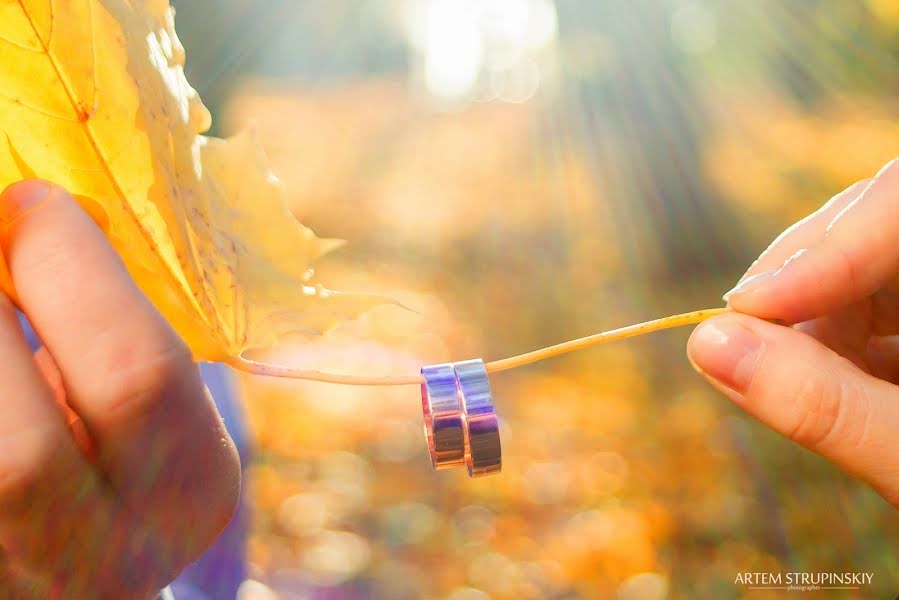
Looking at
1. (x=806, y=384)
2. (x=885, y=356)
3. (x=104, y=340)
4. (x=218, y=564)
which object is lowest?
(x=218, y=564)

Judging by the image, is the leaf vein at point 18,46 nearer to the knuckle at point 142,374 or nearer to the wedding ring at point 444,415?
the knuckle at point 142,374

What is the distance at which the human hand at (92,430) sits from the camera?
598mm

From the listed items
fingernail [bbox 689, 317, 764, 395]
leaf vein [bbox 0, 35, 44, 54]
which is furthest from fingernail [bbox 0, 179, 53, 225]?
fingernail [bbox 689, 317, 764, 395]

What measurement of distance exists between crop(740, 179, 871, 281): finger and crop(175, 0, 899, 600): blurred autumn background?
539 millimetres

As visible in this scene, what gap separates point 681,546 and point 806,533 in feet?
0.98

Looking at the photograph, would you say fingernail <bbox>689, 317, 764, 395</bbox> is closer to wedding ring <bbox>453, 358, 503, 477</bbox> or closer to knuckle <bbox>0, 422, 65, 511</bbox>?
wedding ring <bbox>453, 358, 503, 477</bbox>

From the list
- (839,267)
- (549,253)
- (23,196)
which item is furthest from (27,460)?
(549,253)

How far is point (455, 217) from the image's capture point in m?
3.28

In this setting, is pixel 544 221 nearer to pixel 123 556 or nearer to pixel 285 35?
pixel 285 35

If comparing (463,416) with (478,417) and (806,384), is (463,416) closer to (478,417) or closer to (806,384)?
(478,417)

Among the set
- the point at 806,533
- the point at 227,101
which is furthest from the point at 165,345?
the point at 227,101

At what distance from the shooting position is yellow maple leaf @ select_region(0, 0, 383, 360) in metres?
0.51

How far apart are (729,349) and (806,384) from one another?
7 centimetres

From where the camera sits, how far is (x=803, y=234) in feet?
2.58
